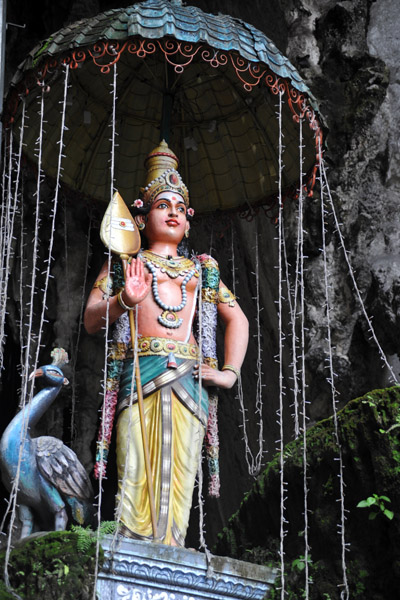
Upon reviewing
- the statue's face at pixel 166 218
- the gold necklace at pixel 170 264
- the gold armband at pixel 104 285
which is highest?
the statue's face at pixel 166 218

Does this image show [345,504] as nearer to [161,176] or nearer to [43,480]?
[43,480]

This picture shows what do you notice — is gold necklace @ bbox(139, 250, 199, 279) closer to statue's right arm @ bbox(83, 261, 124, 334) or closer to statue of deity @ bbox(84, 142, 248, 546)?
statue of deity @ bbox(84, 142, 248, 546)

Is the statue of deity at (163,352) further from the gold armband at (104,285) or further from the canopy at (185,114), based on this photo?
the canopy at (185,114)

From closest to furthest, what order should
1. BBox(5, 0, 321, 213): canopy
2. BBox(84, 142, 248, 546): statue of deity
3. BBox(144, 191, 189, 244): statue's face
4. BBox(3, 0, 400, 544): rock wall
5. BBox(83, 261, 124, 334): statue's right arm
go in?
BBox(84, 142, 248, 546): statue of deity
BBox(83, 261, 124, 334): statue's right arm
BBox(5, 0, 321, 213): canopy
BBox(144, 191, 189, 244): statue's face
BBox(3, 0, 400, 544): rock wall

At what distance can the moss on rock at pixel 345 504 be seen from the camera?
5.69 meters

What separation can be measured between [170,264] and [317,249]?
5.28 feet

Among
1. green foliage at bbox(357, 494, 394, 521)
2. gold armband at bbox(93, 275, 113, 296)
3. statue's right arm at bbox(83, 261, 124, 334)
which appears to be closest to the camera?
green foliage at bbox(357, 494, 394, 521)

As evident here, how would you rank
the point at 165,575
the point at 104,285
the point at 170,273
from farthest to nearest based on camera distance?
the point at 170,273
the point at 104,285
the point at 165,575

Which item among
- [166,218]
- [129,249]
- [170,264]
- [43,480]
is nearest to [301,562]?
[43,480]

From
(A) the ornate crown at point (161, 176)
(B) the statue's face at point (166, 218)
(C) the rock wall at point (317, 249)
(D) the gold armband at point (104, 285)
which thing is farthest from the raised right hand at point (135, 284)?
(C) the rock wall at point (317, 249)

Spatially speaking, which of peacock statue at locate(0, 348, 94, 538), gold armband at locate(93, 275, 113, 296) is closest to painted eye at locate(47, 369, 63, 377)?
peacock statue at locate(0, 348, 94, 538)

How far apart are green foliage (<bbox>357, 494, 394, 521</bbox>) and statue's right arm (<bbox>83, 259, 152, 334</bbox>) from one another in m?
1.73

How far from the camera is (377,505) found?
5.71 metres

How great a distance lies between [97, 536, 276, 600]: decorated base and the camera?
5180 millimetres
